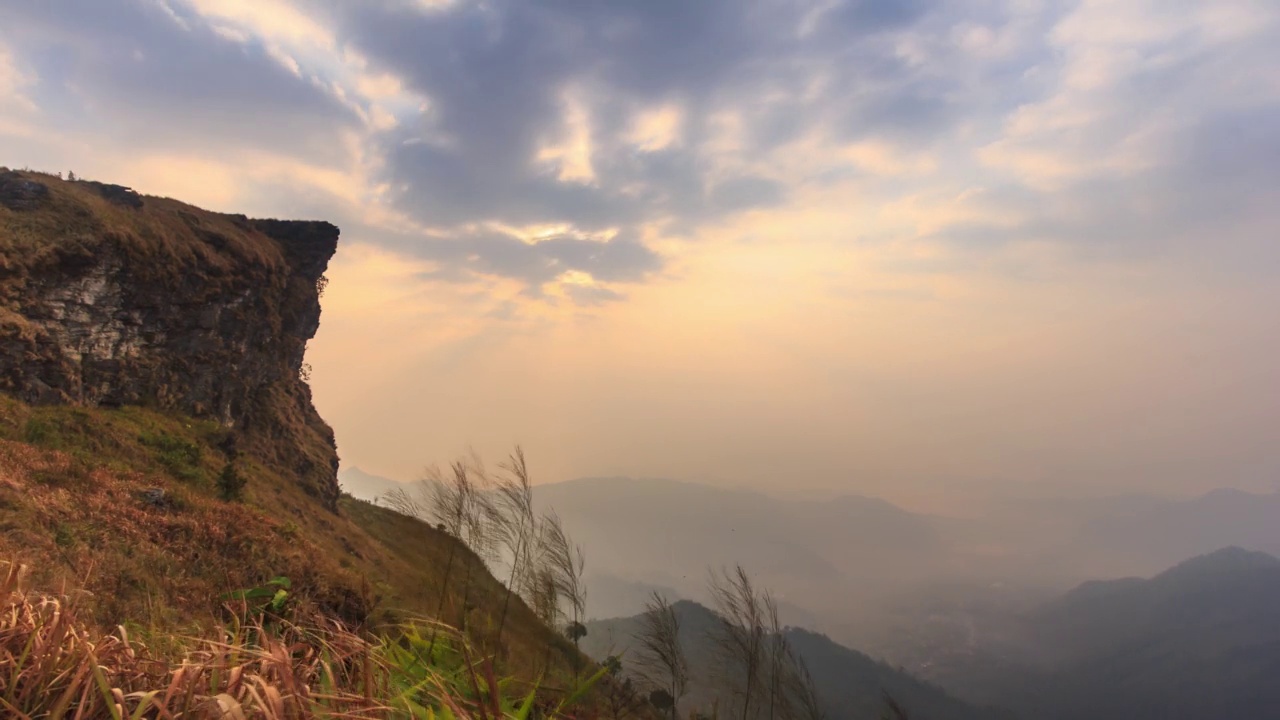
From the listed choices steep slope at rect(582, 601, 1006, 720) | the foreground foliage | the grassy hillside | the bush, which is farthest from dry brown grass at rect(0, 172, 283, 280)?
steep slope at rect(582, 601, 1006, 720)

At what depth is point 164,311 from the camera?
20906 millimetres

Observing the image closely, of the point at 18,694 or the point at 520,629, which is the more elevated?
the point at 18,694

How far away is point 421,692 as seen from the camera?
128 inches

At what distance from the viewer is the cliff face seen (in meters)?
16.5

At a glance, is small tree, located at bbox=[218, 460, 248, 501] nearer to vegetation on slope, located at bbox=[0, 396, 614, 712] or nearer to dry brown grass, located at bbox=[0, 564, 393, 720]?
vegetation on slope, located at bbox=[0, 396, 614, 712]

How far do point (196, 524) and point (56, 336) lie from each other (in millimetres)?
10016

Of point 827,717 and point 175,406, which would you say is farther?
point 175,406

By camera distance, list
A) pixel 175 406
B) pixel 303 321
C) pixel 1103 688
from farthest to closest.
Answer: pixel 1103 688
pixel 303 321
pixel 175 406

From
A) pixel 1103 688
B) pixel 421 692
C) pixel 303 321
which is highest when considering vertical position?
pixel 303 321

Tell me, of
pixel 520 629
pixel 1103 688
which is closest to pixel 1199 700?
pixel 1103 688

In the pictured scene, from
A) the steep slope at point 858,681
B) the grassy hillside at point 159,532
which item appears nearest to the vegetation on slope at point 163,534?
the grassy hillside at point 159,532

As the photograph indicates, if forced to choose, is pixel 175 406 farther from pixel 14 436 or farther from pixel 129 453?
pixel 14 436

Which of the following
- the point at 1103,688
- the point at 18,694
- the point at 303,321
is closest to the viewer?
the point at 18,694

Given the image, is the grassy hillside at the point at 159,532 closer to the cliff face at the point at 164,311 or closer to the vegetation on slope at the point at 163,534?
the vegetation on slope at the point at 163,534
